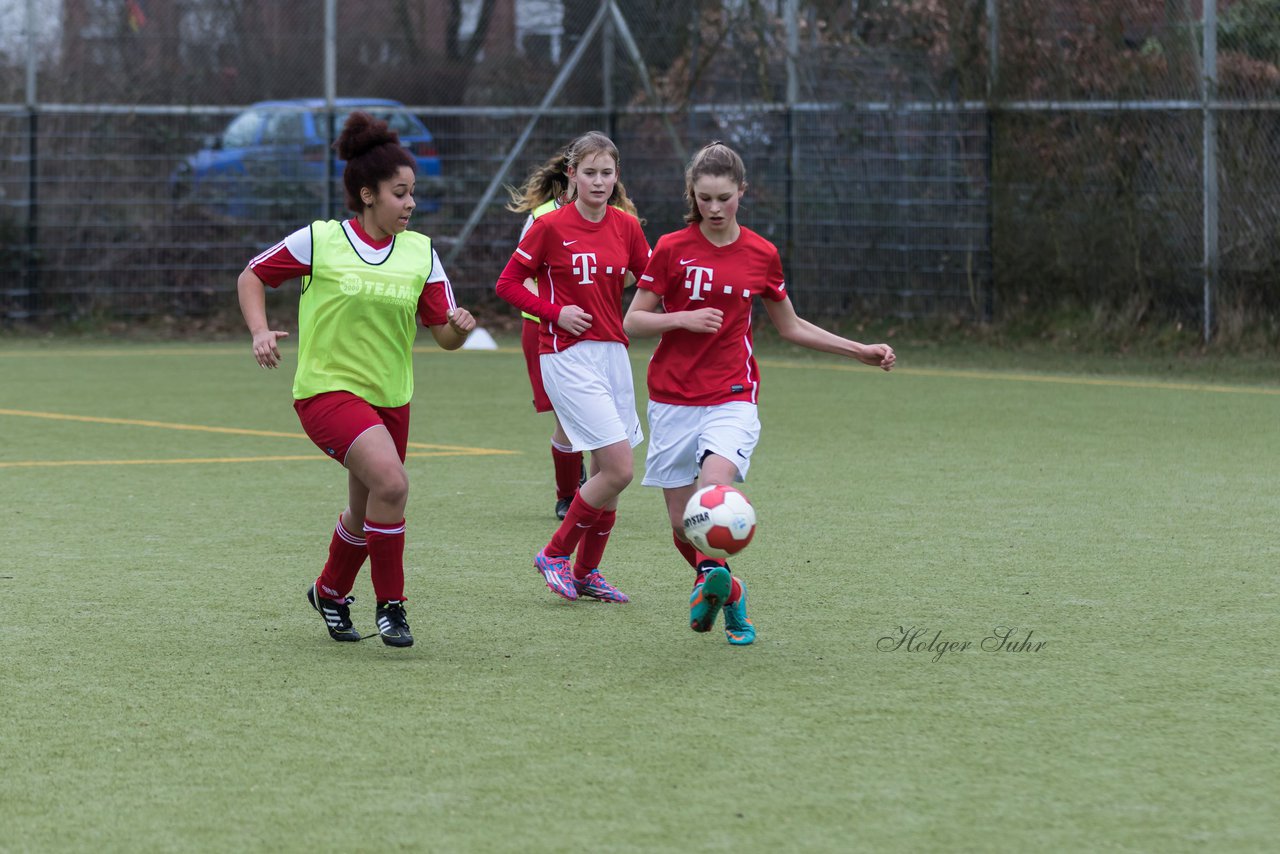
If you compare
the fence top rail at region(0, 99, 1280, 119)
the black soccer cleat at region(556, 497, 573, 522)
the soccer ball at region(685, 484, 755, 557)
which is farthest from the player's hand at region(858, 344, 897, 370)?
the fence top rail at region(0, 99, 1280, 119)

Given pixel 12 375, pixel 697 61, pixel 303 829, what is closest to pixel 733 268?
pixel 303 829

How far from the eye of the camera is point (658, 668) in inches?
217

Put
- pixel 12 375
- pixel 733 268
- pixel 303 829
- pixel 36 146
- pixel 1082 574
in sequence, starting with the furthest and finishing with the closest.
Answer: pixel 36 146
pixel 12 375
pixel 1082 574
pixel 733 268
pixel 303 829

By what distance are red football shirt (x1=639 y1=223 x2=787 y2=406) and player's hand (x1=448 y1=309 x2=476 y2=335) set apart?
0.69 meters

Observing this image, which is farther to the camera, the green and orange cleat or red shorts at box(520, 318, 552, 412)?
red shorts at box(520, 318, 552, 412)

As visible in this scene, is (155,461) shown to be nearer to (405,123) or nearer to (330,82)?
(405,123)

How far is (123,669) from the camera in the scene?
5488 mm

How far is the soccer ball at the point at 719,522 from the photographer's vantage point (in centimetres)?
565

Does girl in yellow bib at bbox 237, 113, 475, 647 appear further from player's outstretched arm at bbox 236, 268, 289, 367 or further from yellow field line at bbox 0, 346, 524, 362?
yellow field line at bbox 0, 346, 524, 362

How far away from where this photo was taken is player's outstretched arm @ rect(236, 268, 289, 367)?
18.3 feet

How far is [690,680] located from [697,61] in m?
14.3

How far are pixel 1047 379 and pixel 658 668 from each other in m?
9.68

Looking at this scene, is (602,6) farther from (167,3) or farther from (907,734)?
(907,734)

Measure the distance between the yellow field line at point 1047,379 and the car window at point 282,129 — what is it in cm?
578
